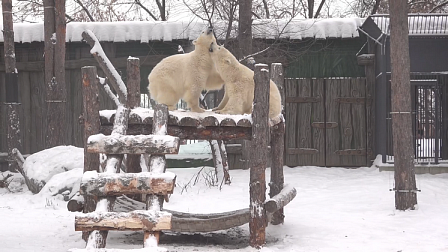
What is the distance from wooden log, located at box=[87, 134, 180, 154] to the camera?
5.09 metres

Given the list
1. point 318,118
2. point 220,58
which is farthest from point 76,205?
point 318,118

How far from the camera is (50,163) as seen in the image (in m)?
10.2

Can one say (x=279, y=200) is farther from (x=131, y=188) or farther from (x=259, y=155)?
(x=131, y=188)

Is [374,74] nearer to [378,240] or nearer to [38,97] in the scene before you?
[378,240]

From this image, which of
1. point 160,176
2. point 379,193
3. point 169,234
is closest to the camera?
point 160,176

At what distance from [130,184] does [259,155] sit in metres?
1.93

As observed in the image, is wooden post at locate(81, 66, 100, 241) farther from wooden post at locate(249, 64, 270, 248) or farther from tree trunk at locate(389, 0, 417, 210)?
tree trunk at locate(389, 0, 417, 210)

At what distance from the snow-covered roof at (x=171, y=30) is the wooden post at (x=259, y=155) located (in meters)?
5.87

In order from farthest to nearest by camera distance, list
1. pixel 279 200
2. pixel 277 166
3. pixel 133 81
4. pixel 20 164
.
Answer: pixel 20 164 → pixel 277 166 → pixel 133 81 → pixel 279 200

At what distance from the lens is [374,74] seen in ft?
40.0

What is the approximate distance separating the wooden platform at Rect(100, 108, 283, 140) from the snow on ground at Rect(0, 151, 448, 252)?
51.4 inches

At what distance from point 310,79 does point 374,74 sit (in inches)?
53.6

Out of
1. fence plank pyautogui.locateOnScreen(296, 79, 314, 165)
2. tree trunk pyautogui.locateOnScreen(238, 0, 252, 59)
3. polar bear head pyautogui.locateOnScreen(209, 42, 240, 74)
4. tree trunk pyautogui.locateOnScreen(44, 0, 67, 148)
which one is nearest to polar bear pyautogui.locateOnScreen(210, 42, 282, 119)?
polar bear head pyautogui.locateOnScreen(209, 42, 240, 74)

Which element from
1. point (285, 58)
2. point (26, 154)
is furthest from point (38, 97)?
point (285, 58)
